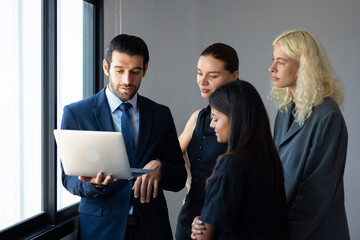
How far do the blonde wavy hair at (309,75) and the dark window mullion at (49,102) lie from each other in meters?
1.13

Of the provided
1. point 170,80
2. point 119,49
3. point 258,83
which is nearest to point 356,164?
point 258,83

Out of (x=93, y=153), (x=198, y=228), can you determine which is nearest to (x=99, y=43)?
(x=93, y=153)

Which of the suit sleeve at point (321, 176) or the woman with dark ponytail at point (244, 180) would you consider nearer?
the woman with dark ponytail at point (244, 180)

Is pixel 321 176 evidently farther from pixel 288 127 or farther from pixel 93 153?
pixel 93 153

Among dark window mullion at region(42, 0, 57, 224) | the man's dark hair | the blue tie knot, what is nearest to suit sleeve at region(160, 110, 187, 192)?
the blue tie knot

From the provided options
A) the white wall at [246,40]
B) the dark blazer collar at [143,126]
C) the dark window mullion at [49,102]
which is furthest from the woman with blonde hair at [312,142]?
the white wall at [246,40]

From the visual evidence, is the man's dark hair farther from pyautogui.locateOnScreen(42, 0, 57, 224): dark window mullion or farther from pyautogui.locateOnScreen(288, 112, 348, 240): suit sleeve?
pyautogui.locateOnScreen(288, 112, 348, 240): suit sleeve

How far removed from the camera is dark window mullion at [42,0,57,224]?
221cm

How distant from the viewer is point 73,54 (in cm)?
263

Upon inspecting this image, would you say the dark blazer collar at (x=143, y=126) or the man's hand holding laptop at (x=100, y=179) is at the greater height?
the dark blazer collar at (x=143, y=126)

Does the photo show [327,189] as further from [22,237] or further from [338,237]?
[22,237]

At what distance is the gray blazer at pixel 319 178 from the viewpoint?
1.72 meters

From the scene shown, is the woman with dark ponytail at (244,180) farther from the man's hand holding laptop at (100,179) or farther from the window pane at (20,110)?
the window pane at (20,110)

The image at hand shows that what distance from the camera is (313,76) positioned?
184 centimetres
